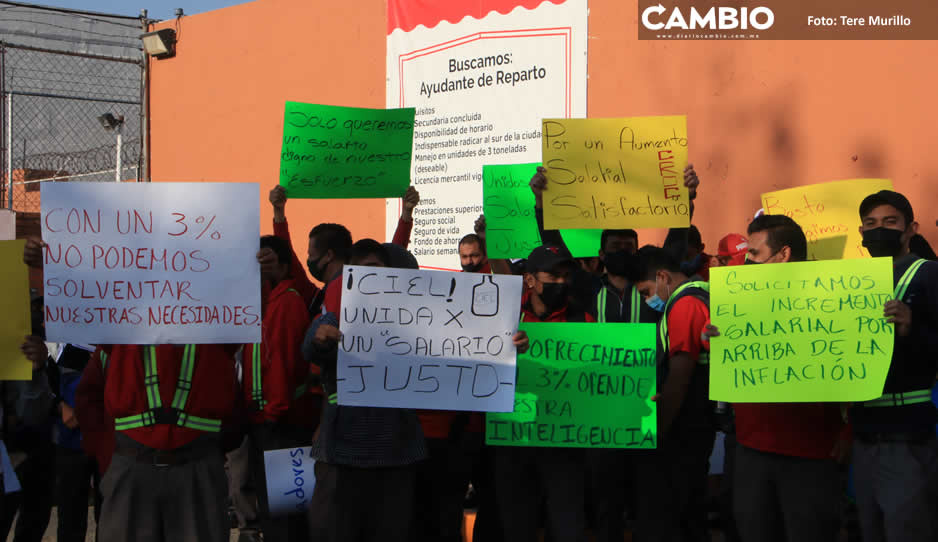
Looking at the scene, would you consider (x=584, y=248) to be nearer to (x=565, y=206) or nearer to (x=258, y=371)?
(x=565, y=206)

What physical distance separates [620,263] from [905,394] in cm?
166

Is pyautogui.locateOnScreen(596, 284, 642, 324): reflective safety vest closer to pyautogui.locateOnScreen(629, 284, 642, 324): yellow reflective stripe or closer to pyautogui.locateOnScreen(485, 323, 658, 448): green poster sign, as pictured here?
pyautogui.locateOnScreen(629, 284, 642, 324): yellow reflective stripe

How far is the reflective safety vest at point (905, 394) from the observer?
4.13 m

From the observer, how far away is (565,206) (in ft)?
16.8

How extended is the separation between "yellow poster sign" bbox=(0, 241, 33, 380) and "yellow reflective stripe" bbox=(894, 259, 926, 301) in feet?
12.0

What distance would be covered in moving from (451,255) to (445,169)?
2.53 feet

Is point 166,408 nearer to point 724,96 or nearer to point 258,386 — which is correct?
point 258,386

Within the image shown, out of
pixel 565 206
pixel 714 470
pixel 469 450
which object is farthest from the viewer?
pixel 714 470

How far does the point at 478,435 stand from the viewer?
5430 mm

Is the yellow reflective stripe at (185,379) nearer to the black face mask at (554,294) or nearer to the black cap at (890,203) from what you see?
the black face mask at (554,294)

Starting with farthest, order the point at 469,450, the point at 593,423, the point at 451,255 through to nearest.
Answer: the point at 451,255 < the point at 469,450 < the point at 593,423

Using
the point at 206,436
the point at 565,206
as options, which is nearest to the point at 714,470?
the point at 565,206

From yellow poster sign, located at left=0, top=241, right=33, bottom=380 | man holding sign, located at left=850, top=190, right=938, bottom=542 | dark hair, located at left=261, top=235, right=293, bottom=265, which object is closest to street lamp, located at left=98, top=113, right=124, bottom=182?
dark hair, located at left=261, top=235, right=293, bottom=265

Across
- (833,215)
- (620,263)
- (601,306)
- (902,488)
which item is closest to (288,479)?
(601,306)
